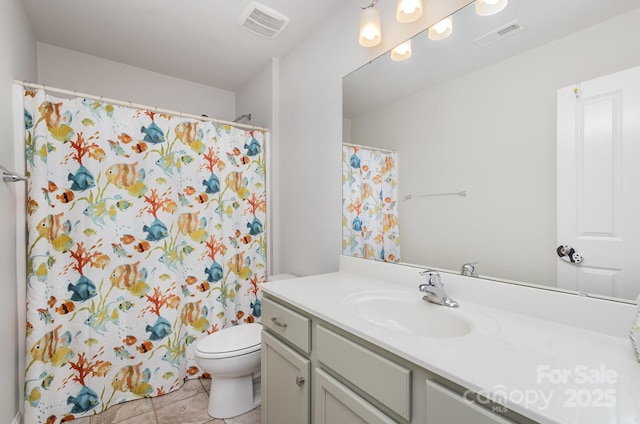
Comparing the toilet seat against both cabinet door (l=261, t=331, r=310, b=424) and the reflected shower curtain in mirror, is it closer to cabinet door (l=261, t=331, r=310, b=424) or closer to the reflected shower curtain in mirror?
cabinet door (l=261, t=331, r=310, b=424)

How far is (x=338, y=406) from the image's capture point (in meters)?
0.98

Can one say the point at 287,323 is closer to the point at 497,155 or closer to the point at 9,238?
the point at 497,155

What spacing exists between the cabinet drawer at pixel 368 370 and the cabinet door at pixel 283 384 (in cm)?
17

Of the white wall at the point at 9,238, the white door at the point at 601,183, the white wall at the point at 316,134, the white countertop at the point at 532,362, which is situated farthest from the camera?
the white wall at the point at 316,134

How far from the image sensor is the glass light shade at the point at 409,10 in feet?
4.27

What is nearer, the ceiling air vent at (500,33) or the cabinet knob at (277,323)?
the ceiling air vent at (500,33)

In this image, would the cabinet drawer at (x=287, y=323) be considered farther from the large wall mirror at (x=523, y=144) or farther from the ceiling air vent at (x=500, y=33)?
the ceiling air vent at (x=500, y=33)

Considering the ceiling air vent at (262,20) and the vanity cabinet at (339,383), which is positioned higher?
the ceiling air vent at (262,20)

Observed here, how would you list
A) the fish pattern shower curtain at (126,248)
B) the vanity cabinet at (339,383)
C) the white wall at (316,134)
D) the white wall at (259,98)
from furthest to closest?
the white wall at (259,98) → the white wall at (316,134) → the fish pattern shower curtain at (126,248) → the vanity cabinet at (339,383)

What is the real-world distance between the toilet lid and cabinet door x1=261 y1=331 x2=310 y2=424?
0.31m

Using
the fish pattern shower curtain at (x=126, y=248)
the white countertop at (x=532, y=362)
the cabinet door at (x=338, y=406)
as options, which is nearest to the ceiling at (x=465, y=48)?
the white countertop at (x=532, y=362)

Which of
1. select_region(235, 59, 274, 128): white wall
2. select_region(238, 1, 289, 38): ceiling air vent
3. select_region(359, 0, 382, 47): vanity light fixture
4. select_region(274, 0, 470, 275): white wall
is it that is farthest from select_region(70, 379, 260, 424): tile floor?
select_region(238, 1, 289, 38): ceiling air vent

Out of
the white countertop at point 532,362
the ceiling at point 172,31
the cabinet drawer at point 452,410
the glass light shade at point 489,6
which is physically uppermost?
the ceiling at point 172,31

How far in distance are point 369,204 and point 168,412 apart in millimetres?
1747
